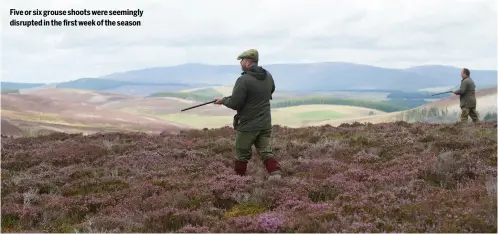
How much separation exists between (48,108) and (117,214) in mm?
69127

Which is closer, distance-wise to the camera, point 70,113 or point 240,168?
point 240,168

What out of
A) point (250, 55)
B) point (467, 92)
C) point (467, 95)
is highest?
point (250, 55)

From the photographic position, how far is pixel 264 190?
373 inches

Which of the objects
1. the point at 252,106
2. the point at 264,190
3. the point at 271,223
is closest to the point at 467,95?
the point at 252,106

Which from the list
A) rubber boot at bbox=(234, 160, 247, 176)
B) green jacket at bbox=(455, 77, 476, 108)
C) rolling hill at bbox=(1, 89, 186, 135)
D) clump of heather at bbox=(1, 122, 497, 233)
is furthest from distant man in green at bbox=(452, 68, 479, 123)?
rolling hill at bbox=(1, 89, 186, 135)

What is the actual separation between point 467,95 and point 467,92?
155mm

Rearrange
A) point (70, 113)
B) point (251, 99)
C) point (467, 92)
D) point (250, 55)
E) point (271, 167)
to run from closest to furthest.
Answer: point (250, 55) < point (251, 99) < point (271, 167) < point (467, 92) < point (70, 113)

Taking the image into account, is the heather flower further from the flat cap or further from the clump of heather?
the flat cap

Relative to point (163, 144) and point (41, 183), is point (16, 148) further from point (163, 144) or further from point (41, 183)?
point (41, 183)

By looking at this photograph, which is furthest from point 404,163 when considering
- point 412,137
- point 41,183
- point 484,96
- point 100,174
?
point 484,96

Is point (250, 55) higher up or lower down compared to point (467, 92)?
higher up

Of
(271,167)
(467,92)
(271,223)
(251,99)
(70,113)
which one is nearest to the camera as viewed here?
(271,223)

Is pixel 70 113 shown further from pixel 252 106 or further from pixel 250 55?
pixel 250 55

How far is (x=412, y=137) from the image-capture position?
1634 cm
